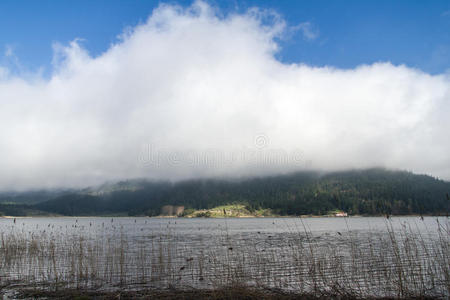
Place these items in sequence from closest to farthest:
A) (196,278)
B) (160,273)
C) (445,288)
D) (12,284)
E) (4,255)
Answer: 1. (445,288)
2. (12,284)
3. (196,278)
4. (160,273)
5. (4,255)

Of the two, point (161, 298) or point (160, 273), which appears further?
point (160, 273)

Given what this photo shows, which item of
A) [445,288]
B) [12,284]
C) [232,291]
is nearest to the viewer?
[232,291]

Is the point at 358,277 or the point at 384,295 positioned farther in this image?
the point at 358,277

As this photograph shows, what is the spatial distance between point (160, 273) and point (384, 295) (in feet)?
67.0

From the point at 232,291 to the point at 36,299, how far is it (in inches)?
553

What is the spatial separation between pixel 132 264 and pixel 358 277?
25.8 meters

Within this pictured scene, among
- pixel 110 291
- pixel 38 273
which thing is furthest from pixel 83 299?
pixel 38 273

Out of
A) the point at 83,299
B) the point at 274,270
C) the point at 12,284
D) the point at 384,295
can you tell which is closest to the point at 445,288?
the point at 384,295

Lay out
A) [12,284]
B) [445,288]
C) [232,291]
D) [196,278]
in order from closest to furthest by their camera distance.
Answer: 1. [232,291]
2. [445,288]
3. [12,284]
4. [196,278]

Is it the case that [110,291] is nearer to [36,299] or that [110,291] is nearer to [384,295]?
[36,299]

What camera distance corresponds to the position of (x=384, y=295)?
74.8ft

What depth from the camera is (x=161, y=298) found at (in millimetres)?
21750

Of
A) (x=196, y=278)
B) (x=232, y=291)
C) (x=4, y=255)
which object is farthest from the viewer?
(x=4, y=255)

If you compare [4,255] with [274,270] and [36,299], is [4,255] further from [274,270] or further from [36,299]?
[274,270]
